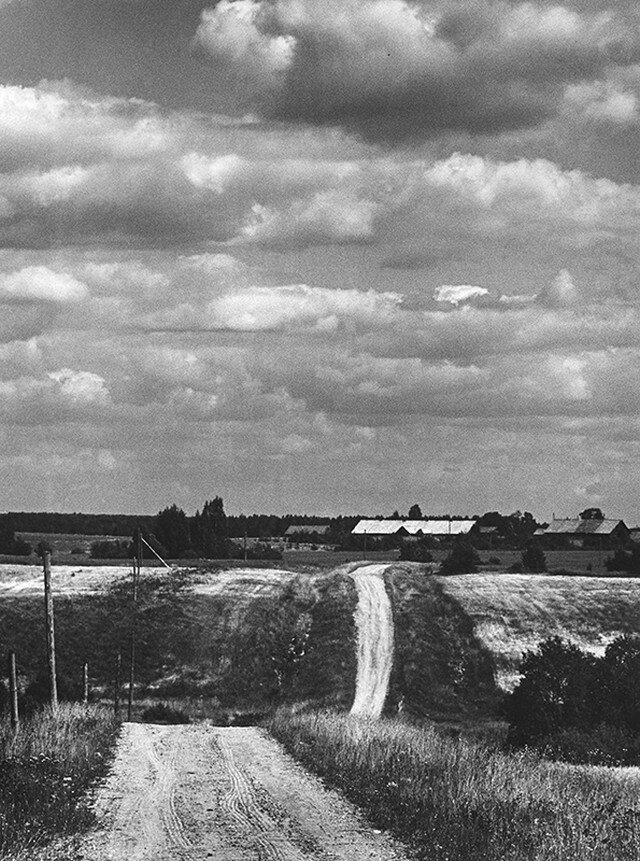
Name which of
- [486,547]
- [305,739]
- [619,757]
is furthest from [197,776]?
[486,547]

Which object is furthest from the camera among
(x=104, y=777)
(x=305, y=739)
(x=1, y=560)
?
(x=1, y=560)

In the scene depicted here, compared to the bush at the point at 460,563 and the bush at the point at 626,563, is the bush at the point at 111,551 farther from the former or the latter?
the bush at the point at 626,563

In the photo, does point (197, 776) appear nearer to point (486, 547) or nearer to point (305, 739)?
point (305, 739)

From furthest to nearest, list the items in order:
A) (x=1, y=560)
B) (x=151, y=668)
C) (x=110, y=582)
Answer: (x=1, y=560)
(x=110, y=582)
(x=151, y=668)

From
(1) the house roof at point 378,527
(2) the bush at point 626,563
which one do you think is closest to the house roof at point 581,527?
(1) the house roof at point 378,527

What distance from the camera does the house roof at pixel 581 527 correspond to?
573 ft

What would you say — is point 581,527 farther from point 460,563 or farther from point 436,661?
point 436,661

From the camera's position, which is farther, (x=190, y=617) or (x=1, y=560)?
(x=1, y=560)

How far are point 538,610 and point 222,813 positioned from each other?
64105mm

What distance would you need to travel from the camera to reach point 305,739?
28.2 metres

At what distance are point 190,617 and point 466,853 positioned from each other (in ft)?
209

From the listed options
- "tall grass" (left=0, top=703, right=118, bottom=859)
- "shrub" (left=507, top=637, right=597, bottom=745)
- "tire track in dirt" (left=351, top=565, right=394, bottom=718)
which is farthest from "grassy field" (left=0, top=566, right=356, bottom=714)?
"tall grass" (left=0, top=703, right=118, bottom=859)

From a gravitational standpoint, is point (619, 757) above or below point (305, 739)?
below

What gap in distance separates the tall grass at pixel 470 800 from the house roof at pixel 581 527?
151m
